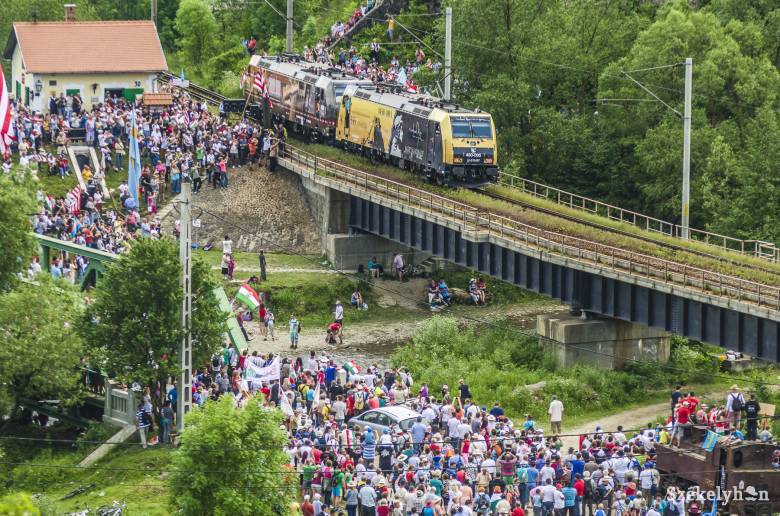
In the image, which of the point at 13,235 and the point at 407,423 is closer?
the point at 407,423

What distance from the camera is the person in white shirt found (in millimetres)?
50094

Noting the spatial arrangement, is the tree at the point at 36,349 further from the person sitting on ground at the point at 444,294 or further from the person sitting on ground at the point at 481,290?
the person sitting on ground at the point at 481,290

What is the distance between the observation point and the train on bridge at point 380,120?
66375 mm

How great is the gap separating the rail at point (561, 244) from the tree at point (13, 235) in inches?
664

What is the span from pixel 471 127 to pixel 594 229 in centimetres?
754

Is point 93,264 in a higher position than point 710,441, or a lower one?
higher

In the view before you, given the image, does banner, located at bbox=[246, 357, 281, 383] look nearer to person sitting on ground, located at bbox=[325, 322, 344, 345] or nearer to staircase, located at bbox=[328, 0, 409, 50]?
person sitting on ground, located at bbox=[325, 322, 344, 345]

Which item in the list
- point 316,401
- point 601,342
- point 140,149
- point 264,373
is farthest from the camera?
point 140,149

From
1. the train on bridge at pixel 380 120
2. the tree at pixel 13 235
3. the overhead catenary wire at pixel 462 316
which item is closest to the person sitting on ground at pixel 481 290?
the overhead catenary wire at pixel 462 316

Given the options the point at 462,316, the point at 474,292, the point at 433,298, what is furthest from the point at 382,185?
the point at 462,316

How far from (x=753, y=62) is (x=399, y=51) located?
23697 mm

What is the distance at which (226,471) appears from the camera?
3941 centimetres

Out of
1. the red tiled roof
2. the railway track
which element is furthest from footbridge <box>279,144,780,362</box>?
the red tiled roof

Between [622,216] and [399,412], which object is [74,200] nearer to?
[622,216]
